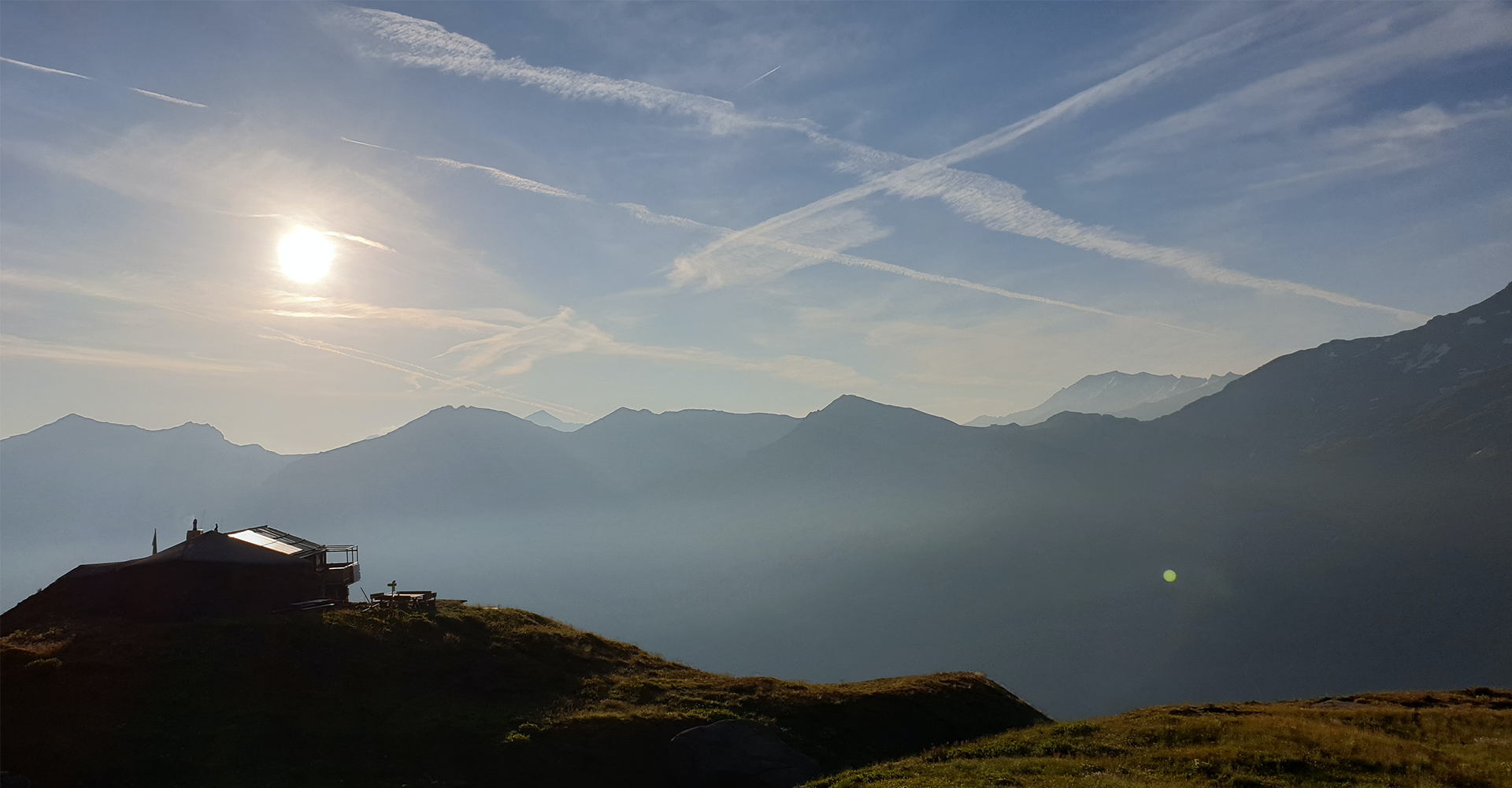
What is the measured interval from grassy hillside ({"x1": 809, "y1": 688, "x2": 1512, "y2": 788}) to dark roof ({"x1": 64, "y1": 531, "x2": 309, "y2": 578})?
39.6 meters

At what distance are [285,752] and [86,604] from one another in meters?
23.5

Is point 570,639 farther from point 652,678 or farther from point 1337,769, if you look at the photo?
point 1337,769

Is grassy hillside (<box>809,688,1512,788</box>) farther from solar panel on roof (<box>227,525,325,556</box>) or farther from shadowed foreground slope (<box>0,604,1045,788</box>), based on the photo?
solar panel on roof (<box>227,525,325,556</box>)

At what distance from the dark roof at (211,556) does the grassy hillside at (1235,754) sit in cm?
3962

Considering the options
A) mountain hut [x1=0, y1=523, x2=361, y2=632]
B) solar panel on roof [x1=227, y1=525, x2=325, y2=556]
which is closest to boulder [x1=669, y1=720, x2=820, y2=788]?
mountain hut [x1=0, y1=523, x2=361, y2=632]

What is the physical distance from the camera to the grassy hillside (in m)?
21.0

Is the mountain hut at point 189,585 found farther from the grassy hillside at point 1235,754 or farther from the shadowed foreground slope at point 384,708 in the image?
the grassy hillside at point 1235,754

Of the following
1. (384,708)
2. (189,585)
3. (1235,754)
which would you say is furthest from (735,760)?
(189,585)

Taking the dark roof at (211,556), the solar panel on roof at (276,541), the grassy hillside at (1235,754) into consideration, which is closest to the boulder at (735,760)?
the grassy hillside at (1235,754)

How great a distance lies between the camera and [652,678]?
40469 mm

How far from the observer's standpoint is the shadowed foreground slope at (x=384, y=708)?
26.2m

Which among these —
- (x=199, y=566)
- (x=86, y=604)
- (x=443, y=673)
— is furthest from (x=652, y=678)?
(x=86, y=604)

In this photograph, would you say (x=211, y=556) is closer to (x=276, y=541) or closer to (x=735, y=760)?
(x=276, y=541)

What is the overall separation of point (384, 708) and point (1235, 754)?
34.3m
